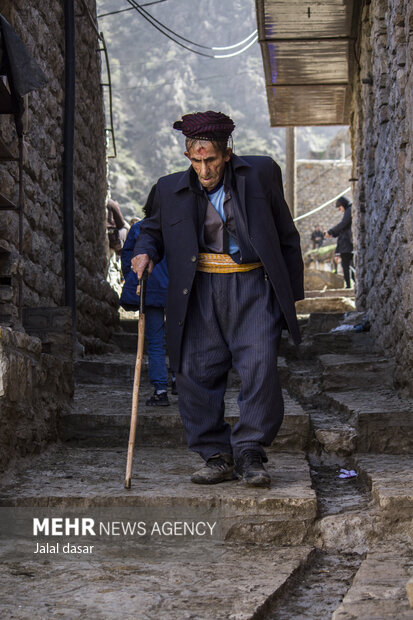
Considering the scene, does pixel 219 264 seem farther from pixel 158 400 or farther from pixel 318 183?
pixel 318 183

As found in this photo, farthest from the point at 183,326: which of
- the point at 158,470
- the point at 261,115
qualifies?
the point at 261,115

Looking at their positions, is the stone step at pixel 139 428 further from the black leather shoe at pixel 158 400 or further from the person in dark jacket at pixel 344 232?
the person in dark jacket at pixel 344 232

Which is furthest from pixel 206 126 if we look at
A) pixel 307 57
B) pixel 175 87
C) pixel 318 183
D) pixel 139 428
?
pixel 175 87

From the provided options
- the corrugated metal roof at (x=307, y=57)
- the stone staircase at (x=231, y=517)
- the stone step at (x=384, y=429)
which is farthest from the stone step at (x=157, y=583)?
the corrugated metal roof at (x=307, y=57)

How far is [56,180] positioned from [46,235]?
0.60 meters

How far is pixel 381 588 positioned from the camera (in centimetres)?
237

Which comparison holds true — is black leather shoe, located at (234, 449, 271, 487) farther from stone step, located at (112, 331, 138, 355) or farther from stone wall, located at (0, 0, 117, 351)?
stone step, located at (112, 331, 138, 355)

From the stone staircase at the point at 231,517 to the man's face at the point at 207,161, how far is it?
1283mm

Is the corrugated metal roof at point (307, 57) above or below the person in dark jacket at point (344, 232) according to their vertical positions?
above

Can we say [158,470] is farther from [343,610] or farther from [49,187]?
[49,187]

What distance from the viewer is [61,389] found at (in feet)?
14.8

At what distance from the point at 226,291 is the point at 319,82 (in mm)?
7006

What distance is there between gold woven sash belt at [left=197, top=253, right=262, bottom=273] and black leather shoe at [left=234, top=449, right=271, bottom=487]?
2.48ft

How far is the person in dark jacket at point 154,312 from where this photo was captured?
5051 mm
